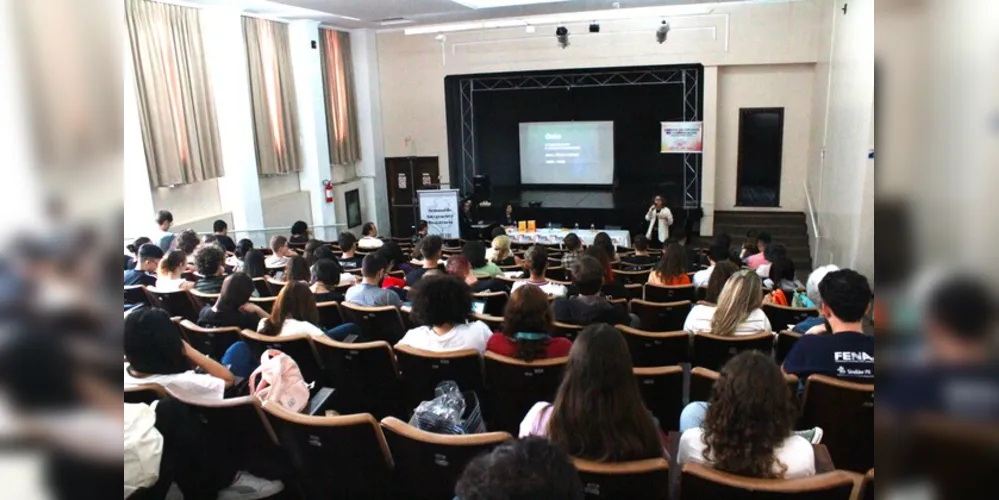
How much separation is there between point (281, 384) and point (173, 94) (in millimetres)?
7388

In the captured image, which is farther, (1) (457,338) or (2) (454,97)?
(2) (454,97)

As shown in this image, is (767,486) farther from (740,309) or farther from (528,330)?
(740,309)

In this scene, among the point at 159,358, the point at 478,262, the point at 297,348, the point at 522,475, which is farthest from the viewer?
the point at 478,262

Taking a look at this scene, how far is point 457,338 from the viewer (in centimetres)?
305

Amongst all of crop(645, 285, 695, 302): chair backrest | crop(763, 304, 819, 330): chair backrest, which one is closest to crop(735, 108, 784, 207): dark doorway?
crop(645, 285, 695, 302): chair backrest

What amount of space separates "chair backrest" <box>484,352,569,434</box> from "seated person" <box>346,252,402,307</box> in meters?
1.28

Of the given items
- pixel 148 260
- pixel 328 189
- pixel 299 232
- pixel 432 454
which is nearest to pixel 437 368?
pixel 432 454

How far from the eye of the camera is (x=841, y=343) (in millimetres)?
2578

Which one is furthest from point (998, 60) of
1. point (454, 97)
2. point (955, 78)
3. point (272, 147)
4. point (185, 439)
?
point (454, 97)

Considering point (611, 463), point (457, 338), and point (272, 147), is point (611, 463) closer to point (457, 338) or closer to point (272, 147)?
point (457, 338)

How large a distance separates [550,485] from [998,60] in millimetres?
1069

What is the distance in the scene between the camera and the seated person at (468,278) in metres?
4.51

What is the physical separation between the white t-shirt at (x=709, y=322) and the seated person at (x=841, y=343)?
57 cm

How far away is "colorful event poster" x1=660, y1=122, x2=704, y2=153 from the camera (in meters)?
11.1
